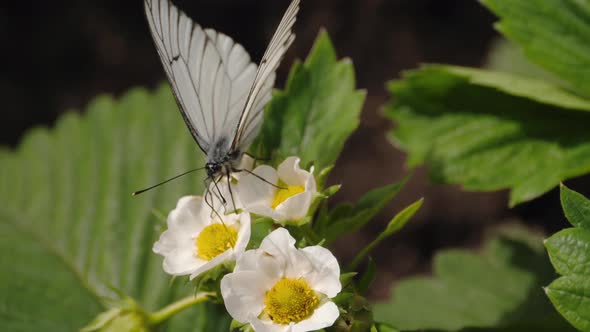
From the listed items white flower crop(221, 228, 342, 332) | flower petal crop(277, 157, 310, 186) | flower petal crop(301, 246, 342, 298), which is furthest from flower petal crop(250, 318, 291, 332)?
flower petal crop(277, 157, 310, 186)

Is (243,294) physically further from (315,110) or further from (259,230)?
(315,110)

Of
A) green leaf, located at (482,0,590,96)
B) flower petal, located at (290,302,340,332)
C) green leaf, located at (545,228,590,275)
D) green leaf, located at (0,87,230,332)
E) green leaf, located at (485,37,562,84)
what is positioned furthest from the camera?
green leaf, located at (485,37,562,84)

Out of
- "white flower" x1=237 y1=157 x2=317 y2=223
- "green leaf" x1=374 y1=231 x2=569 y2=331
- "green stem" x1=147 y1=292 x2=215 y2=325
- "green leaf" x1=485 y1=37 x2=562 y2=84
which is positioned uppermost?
"white flower" x1=237 y1=157 x2=317 y2=223

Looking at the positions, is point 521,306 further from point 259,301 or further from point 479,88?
point 259,301

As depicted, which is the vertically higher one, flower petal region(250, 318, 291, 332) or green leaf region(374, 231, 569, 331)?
flower petal region(250, 318, 291, 332)

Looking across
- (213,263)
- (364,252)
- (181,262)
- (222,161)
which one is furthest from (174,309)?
(364,252)

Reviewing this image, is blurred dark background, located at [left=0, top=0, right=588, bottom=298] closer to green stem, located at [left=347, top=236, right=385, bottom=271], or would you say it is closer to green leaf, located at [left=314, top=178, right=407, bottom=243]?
green leaf, located at [left=314, top=178, right=407, bottom=243]

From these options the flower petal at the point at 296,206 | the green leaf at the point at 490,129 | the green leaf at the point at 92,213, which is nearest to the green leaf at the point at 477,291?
the green leaf at the point at 490,129

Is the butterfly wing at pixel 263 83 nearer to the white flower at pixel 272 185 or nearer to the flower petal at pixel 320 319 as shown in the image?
the white flower at pixel 272 185

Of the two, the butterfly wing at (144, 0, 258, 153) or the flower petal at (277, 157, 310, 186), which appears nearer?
the flower petal at (277, 157, 310, 186)
